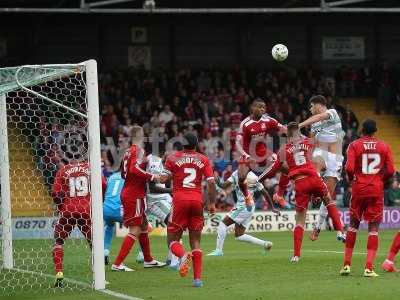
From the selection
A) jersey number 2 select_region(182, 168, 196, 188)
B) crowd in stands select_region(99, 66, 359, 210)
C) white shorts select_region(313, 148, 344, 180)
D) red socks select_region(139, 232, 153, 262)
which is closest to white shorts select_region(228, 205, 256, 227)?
white shorts select_region(313, 148, 344, 180)

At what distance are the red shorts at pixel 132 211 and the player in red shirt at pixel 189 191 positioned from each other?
2029 mm

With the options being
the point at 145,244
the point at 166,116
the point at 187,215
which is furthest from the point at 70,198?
the point at 166,116

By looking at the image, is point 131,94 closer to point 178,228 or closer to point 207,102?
point 207,102

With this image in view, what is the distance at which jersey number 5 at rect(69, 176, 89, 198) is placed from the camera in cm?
1396

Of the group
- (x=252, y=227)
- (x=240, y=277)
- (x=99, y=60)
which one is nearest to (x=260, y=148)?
(x=240, y=277)

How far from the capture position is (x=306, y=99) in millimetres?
33812

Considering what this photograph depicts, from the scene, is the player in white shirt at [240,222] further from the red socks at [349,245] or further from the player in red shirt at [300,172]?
the red socks at [349,245]

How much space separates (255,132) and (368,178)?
4654mm

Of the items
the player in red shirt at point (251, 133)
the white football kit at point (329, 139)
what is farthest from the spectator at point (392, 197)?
the player in red shirt at point (251, 133)

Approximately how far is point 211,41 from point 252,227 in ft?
37.0

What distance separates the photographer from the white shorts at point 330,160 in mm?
18219

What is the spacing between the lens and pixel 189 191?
1308 cm

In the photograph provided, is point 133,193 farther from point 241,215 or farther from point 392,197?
point 392,197

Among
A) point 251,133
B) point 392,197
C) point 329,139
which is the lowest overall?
point 392,197
